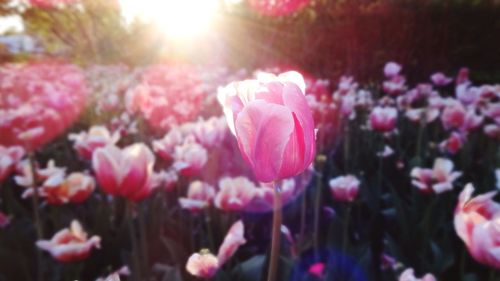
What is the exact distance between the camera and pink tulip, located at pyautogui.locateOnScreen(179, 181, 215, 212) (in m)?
1.62

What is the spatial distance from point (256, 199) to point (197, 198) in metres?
0.20

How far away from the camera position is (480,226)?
0.81 m

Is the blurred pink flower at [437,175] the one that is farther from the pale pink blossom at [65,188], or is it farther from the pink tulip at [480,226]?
the pale pink blossom at [65,188]

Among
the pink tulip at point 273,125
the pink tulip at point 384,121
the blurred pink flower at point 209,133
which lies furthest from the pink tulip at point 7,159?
the pink tulip at point 384,121

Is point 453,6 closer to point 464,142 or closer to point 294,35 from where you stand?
point 294,35

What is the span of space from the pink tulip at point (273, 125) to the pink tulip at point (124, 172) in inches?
29.4

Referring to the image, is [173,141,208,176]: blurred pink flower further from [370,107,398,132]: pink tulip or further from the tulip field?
[370,107,398,132]: pink tulip

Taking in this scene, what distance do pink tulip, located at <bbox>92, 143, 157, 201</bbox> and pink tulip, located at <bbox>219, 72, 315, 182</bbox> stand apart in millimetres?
747

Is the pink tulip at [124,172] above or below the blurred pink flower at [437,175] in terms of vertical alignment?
above

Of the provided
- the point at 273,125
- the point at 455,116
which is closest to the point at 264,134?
the point at 273,125

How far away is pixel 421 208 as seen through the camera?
2.13 meters

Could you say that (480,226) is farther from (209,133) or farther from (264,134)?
(209,133)

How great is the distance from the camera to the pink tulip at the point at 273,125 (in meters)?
0.58

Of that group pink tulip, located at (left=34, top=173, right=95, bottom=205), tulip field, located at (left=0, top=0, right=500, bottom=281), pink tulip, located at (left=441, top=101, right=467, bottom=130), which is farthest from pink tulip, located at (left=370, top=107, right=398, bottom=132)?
pink tulip, located at (left=34, top=173, right=95, bottom=205)
